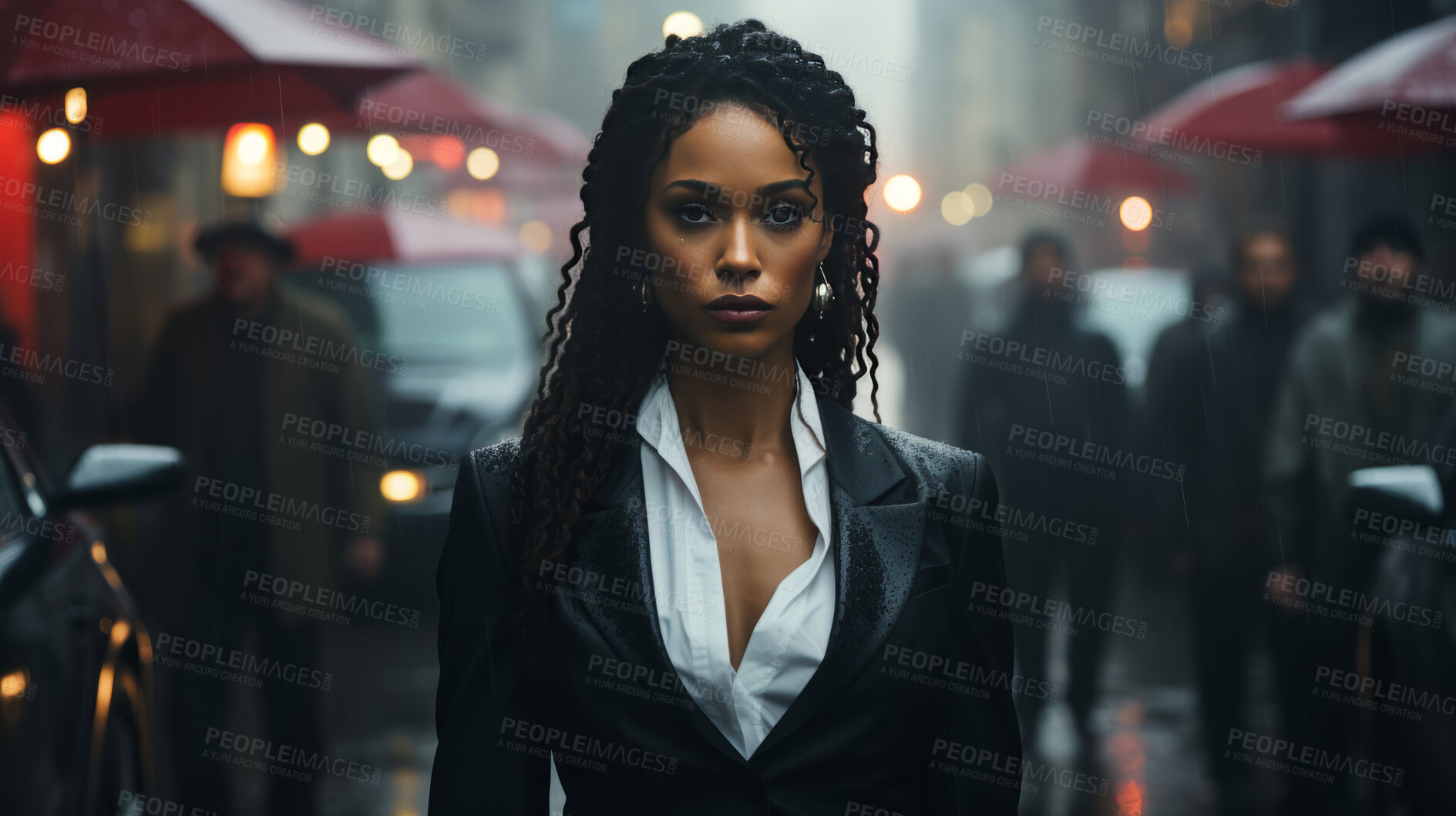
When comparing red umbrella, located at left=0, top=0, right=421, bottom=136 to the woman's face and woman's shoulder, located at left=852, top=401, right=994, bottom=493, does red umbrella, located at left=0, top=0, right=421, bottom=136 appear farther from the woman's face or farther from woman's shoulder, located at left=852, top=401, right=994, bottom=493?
woman's shoulder, located at left=852, top=401, right=994, bottom=493

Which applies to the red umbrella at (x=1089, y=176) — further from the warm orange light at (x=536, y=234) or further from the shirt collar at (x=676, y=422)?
the warm orange light at (x=536, y=234)

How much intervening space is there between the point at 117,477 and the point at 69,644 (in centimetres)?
49

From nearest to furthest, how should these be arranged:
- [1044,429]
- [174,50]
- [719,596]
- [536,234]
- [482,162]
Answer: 1. [719,596]
2. [174,50]
3. [1044,429]
4. [482,162]
5. [536,234]

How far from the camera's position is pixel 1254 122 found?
8852 millimetres

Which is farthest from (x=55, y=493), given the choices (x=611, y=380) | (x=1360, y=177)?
(x=1360, y=177)

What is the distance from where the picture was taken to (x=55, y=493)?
12.3 feet

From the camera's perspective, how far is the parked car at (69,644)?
323 centimetres

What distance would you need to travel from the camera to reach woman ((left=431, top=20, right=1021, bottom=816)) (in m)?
2.10

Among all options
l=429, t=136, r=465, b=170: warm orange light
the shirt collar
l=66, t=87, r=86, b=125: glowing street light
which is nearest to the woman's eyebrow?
the shirt collar

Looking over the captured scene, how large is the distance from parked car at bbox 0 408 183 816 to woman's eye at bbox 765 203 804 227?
2.18m

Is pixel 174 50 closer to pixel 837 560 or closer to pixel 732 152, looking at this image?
pixel 732 152

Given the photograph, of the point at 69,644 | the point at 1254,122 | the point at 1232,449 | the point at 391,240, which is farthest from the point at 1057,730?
the point at 391,240

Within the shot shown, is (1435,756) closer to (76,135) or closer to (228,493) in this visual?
(228,493)

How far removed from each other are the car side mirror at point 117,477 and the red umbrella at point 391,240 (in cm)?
557
